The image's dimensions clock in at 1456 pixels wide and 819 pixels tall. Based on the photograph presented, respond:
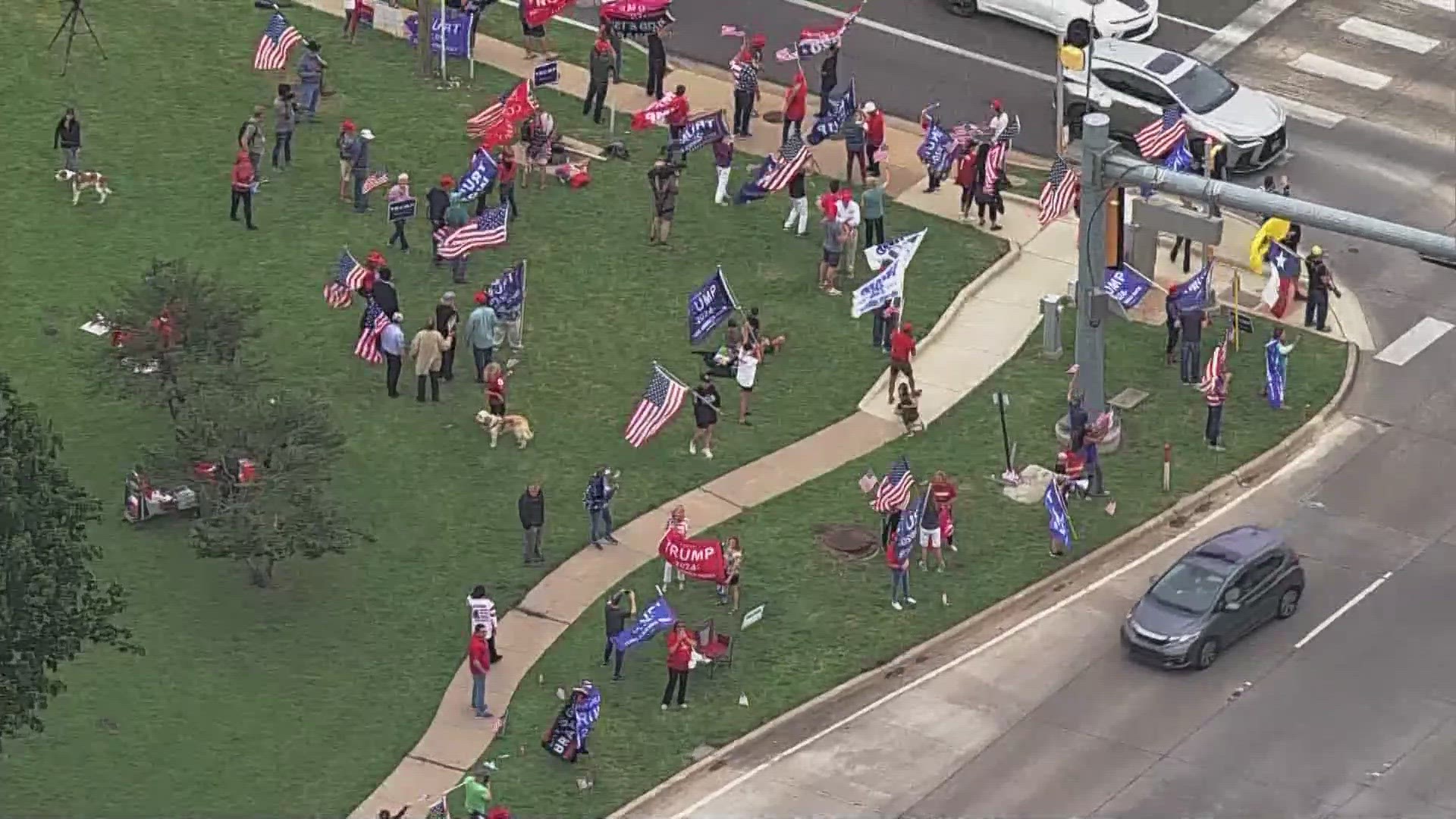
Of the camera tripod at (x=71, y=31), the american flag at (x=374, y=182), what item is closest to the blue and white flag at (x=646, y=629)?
the american flag at (x=374, y=182)

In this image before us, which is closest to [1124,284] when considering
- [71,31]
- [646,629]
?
[646,629]

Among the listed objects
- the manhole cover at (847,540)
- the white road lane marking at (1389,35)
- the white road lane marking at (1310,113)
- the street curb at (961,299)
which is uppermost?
the white road lane marking at (1389,35)

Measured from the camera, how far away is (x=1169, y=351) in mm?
51688

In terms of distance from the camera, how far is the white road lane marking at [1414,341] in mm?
51938

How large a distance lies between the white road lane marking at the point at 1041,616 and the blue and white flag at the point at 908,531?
1.72m

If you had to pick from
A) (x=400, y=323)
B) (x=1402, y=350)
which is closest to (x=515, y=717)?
Result: (x=400, y=323)

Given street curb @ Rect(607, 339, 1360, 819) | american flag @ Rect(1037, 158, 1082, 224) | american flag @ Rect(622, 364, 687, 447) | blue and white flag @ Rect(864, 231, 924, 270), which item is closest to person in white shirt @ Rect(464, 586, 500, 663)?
street curb @ Rect(607, 339, 1360, 819)

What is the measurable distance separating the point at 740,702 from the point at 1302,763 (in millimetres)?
7786

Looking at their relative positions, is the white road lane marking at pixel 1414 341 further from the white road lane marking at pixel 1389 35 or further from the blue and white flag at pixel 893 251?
the white road lane marking at pixel 1389 35

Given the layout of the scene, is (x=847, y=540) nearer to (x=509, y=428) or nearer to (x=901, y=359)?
(x=901, y=359)

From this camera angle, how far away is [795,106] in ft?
186

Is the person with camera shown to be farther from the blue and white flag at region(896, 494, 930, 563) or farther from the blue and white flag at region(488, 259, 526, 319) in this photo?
the blue and white flag at region(896, 494, 930, 563)

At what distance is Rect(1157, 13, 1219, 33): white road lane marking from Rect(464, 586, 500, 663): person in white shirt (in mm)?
24285

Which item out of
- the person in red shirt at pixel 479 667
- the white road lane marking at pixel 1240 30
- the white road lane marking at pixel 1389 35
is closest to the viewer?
the person in red shirt at pixel 479 667
